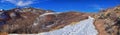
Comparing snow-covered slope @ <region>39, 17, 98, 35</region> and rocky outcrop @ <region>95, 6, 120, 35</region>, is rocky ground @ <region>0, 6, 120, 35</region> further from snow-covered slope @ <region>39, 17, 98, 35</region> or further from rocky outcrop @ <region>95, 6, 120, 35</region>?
snow-covered slope @ <region>39, 17, 98, 35</region>

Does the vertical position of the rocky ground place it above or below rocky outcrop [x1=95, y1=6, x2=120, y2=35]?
below

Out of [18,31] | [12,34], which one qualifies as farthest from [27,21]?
[12,34]

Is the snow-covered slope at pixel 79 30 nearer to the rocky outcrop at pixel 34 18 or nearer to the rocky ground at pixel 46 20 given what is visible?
the rocky ground at pixel 46 20

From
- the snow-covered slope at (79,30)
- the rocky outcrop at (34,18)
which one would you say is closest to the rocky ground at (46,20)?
the rocky outcrop at (34,18)

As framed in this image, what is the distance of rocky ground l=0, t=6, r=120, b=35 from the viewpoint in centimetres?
4200

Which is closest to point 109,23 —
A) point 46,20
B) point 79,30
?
point 79,30

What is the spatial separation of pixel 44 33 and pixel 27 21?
18.0m

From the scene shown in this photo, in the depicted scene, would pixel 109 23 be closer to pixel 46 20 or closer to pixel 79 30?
pixel 79 30

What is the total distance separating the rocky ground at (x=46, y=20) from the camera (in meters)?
42.0

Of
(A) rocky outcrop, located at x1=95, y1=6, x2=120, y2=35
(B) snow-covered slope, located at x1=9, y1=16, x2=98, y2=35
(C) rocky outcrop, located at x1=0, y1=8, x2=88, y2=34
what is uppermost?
(A) rocky outcrop, located at x1=95, y1=6, x2=120, y2=35

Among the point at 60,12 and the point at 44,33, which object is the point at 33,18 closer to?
the point at 60,12

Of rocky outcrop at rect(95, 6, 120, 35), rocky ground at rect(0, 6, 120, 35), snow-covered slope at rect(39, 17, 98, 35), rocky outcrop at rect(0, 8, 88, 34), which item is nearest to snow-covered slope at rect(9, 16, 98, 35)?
snow-covered slope at rect(39, 17, 98, 35)

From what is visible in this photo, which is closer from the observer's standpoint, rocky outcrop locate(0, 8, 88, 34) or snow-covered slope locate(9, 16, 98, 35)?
snow-covered slope locate(9, 16, 98, 35)

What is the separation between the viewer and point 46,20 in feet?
200
